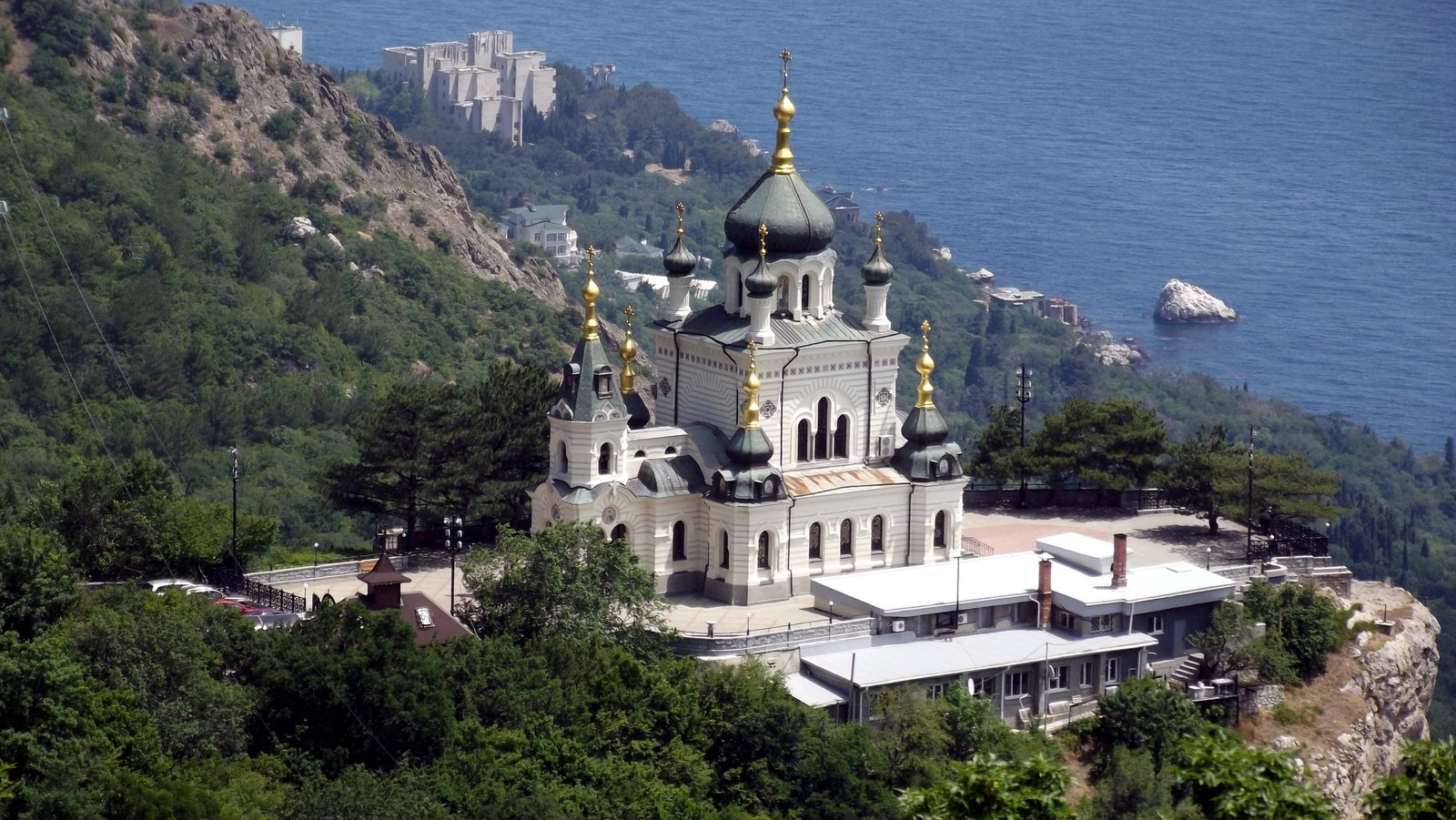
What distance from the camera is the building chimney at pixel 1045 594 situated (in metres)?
51.3

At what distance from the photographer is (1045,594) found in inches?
2023

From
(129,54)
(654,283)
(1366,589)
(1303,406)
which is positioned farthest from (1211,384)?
(1366,589)

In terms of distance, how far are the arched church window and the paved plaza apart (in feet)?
10.4

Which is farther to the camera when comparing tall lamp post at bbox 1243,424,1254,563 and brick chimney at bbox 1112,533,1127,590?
tall lamp post at bbox 1243,424,1254,563

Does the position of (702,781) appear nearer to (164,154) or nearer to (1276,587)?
(1276,587)

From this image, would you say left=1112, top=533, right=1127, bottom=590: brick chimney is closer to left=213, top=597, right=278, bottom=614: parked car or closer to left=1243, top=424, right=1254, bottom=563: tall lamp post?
left=1243, top=424, right=1254, bottom=563: tall lamp post

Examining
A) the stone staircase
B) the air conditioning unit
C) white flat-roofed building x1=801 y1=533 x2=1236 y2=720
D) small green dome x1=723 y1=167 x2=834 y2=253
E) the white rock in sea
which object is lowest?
the white rock in sea

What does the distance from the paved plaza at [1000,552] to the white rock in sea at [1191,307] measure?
9804cm

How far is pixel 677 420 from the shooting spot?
179 ft

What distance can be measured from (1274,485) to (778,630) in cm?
1337

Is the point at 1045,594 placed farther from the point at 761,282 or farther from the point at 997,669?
the point at 761,282

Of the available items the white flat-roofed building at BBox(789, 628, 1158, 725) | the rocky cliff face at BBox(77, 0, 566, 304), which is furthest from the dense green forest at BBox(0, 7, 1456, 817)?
the white flat-roofed building at BBox(789, 628, 1158, 725)

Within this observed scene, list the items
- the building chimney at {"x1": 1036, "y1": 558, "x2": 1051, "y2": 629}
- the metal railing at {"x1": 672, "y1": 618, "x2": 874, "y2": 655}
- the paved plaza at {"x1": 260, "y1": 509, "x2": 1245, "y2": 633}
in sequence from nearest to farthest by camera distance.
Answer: the metal railing at {"x1": 672, "y1": 618, "x2": 874, "y2": 655}
the paved plaza at {"x1": 260, "y1": 509, "x2": 1245, "y2": 633}
the building chimney at {"x1": 1036, "y1": 558, "x2": 1051, "y2": 629}

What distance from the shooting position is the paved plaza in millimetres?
50969
